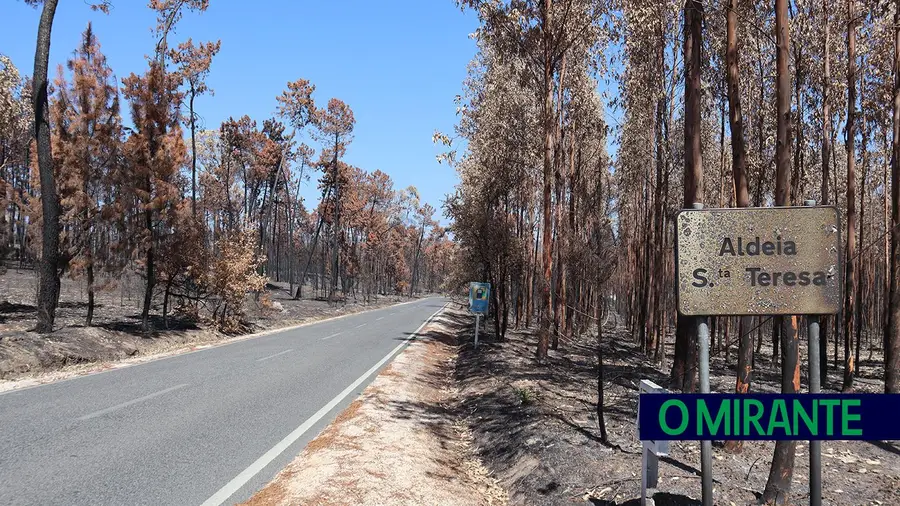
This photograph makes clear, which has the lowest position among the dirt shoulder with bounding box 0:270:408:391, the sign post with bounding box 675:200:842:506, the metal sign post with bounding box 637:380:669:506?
the dirt shoulder with bounding box 0:270:408:391

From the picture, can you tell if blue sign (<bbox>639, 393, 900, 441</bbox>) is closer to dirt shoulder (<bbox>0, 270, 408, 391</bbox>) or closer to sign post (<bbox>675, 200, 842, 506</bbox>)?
sign post (<bbox>675, 200, 842, 506</bbox>)

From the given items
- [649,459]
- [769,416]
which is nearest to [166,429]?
[649,459]

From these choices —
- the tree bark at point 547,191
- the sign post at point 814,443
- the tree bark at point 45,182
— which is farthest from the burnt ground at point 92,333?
the sign post at point 814,443

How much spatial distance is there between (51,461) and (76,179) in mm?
16796

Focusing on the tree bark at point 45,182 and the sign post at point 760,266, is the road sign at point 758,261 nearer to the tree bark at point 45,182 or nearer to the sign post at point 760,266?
the sign post at point 760,266

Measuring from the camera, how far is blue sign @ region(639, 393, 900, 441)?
3508 millimetres

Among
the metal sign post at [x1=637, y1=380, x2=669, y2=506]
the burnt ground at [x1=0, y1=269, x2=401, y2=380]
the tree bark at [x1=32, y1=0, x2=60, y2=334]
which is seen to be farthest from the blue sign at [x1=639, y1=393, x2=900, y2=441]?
the tree bark at [x1=32, y1=0, x2=60, y2=334]

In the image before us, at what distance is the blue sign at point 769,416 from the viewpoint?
3.51 m

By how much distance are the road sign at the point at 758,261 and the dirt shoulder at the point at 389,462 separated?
11.4ft

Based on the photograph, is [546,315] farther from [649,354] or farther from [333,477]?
[333,477]

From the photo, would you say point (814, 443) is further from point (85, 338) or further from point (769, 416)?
point (85, 338)

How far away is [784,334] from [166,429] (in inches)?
303

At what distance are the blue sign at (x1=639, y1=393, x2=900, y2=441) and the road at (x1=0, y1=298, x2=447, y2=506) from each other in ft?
13.2

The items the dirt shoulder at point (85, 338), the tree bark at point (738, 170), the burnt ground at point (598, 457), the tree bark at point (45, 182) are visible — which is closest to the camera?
the burnt ground at point (598, 457)
